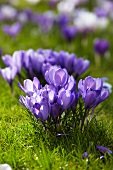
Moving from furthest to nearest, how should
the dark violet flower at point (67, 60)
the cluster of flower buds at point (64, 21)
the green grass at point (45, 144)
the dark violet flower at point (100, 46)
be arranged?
1. the cluster of flower buds at point (64, 21)
2. the dark violet flower at point (100, 46)
3. the dark violet flower at point (67, 60)
4. the green grass at point (45, 144)

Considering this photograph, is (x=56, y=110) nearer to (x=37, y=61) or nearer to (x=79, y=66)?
(x=37, y=61)

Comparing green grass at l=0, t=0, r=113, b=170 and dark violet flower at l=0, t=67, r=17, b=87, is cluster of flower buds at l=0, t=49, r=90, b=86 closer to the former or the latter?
dark violet flower at l=0, t=67, r=17, b=87

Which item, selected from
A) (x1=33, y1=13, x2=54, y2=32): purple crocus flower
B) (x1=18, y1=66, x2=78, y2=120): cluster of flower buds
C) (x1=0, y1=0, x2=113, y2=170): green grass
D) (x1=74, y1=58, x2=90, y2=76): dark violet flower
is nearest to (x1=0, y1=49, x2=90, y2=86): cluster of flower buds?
(x1=74, y1=58, x2=90, y2=76): dark violet flower

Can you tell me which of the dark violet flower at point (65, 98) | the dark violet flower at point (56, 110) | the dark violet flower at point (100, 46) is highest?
the dark violet flower at point (100, 46)

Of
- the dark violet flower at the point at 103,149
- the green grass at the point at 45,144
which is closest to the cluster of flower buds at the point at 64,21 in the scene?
the green grass at the point at 45,144

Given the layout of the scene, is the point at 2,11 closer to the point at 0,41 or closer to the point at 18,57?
the point at 0,41

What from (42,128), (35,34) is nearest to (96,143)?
(42,128)

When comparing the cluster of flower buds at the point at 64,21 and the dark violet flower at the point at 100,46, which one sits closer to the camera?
the dark violet flower at the point at 100,46

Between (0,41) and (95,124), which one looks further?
(0,41)

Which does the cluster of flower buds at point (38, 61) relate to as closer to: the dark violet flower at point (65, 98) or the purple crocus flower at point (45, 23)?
the dark violet flower at point (65, 98)
